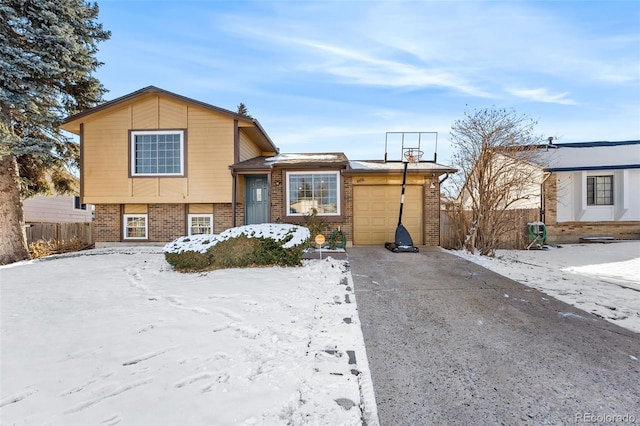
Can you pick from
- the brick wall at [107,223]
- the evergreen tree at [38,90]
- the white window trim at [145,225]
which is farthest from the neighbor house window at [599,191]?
the evergreen tree at [38,90]

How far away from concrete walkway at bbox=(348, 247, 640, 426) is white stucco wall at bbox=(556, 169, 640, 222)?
11245 mm

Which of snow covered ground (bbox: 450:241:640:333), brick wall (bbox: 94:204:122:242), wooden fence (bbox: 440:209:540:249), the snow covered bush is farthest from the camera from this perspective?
wooden fence (bbox: 440:209:540:249)

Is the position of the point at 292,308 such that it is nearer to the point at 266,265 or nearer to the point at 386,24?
the point at 266,265

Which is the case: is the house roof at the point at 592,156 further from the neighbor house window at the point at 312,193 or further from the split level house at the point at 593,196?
the neighbor house window at the point at 312,193

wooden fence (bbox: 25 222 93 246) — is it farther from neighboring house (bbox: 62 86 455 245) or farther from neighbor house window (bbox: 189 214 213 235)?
neighbor house window (bbox: 189 214 213 235)

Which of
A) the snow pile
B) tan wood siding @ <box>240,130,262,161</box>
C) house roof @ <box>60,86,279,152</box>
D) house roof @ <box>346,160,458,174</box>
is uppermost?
house roof @ <box>60,86,279,152</box>

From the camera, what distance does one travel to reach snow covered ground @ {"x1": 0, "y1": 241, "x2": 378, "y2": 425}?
92.6 inches

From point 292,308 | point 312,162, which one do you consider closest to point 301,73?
point 312,162

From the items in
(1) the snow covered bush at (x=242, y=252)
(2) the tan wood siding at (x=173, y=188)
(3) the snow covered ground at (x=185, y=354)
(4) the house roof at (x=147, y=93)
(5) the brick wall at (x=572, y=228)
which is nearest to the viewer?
(3) the snow covered ground at (x=185, y=354)

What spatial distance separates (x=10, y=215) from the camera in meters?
10.7

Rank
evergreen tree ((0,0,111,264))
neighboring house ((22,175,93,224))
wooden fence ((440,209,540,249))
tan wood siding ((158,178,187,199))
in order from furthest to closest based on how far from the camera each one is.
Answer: neighboring house ((22,175,93,224)), wooden fence ((440,209,540,249)), tan wood siding ((158,178,187,199)), evergreen tree ((0,0,111,264))

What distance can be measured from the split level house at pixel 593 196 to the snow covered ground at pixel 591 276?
6.41ft

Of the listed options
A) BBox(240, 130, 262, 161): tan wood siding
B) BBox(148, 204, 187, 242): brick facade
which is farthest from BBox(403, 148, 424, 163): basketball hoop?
BBox(148, 204, 187, 242): brick facade

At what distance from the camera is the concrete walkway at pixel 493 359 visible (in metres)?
2.40
